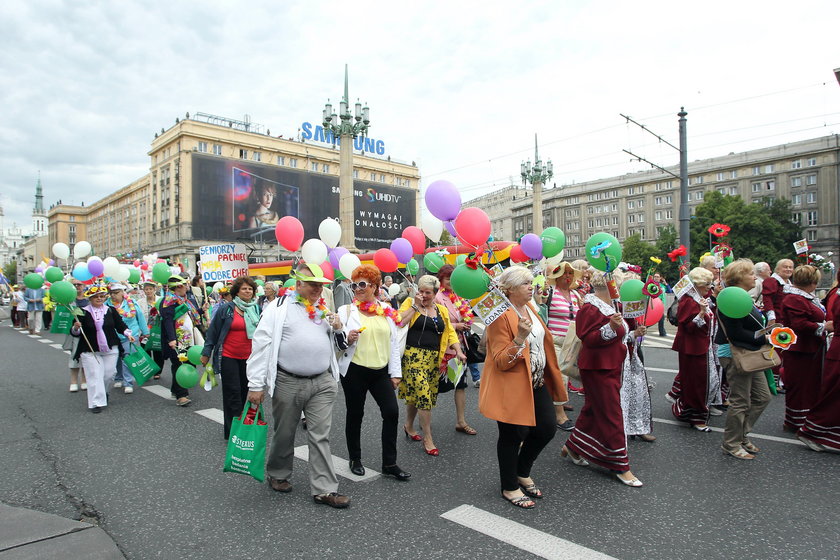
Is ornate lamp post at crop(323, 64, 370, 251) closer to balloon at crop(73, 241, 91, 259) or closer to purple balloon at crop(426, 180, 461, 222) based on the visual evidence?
balloon at crop(73, 241, 91, 259)

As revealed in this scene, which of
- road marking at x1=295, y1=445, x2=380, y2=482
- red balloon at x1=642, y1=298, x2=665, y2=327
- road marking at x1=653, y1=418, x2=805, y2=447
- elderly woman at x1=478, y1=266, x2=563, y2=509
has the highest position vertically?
red balloon at x1=642, y1=298, x2=665, y2=327

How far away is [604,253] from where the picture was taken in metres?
4.28

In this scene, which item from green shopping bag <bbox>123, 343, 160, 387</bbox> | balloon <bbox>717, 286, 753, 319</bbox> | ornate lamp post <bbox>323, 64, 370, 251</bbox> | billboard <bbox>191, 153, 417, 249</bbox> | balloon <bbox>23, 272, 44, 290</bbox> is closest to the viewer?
balloon <bbox>717, 286, 753, 319</bbox>

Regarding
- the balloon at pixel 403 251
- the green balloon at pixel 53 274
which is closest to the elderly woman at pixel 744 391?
the balloon at pixel 403 251

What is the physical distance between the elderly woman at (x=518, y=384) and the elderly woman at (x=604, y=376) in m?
0.52

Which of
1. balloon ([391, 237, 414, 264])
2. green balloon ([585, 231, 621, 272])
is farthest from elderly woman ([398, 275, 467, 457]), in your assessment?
balloon ([391, 237, 414, 264])

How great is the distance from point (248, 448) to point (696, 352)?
15.3 ft

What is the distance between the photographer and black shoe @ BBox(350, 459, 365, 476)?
14.9ft

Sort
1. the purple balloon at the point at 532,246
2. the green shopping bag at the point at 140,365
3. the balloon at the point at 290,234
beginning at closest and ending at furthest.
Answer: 1. the purple balloon at the point at 532,246
2. the balloon at the point at 290,234
3. the green shopping bag at the point at 140,365

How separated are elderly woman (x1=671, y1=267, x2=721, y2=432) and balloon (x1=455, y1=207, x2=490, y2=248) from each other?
7.51 ft

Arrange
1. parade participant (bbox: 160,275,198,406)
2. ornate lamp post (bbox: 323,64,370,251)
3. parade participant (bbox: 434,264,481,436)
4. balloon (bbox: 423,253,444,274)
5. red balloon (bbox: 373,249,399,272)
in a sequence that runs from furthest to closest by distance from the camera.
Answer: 1. ornate lamp post (bbox: 323,64,370,251)
2. balloon (bbox: 423,253,444,274)
3. parade participant (bbox: 160,275,198,406)
4. red balloon (bbox: 373,249,399,272)
5. parade participant (bbox: 434,264,481,436)

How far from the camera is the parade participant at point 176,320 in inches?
303

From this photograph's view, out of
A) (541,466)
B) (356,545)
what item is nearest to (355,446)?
(356,545)

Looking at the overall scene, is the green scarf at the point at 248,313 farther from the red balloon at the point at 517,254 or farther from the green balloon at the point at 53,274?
the green balloon at the point at 53,274
